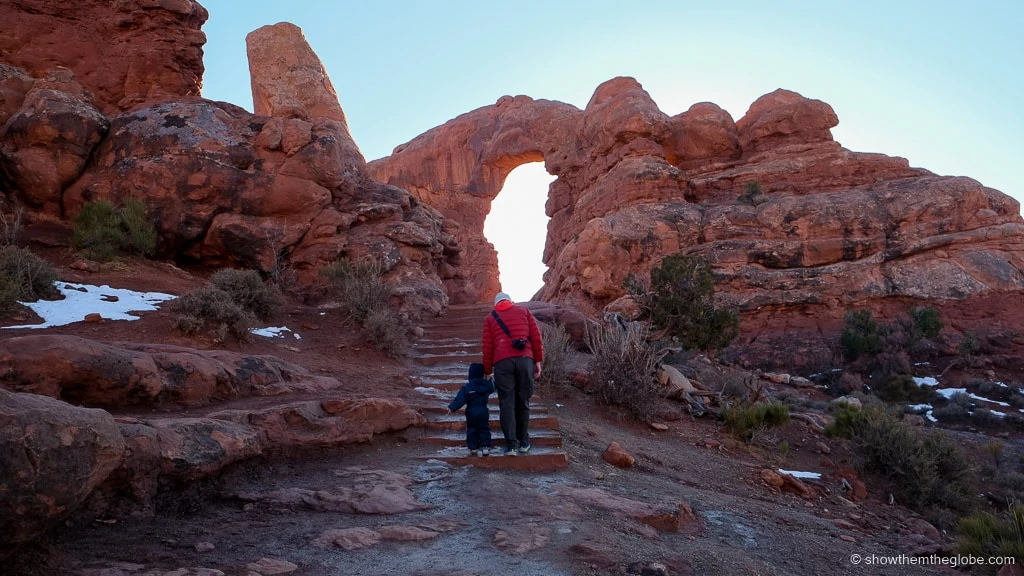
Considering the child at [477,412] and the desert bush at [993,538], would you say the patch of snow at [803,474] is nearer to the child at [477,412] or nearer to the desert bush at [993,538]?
the desert bush at [993,538]

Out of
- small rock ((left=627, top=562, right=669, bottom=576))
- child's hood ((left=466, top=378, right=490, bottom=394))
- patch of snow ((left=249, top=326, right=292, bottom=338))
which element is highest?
patch of snow ((left=249, top=326, right=292, bottom=338))

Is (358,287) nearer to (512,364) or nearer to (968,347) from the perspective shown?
(512,364)

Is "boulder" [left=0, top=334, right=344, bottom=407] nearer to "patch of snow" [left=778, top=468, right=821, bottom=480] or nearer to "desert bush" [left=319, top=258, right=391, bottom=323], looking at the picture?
"desert bush" [left=319, top=258, right=391, bottom=323]

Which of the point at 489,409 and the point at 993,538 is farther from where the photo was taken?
the point at 489,409

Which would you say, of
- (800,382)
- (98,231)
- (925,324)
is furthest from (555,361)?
(925,324)

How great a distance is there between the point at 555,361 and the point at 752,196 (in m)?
17.2

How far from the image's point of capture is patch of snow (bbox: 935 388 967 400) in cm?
1605

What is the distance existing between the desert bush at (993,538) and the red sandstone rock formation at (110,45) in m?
17.0

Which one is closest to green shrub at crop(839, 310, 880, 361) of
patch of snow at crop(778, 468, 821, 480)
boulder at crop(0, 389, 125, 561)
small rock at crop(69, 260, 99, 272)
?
patch of snow at crop(778, 468, 821, 480)

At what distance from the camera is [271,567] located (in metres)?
3.17

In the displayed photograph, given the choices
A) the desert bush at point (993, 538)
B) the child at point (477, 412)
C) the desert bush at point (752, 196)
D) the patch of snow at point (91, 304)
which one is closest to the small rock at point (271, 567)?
the child at point (477, 412)

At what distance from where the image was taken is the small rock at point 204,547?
335cm

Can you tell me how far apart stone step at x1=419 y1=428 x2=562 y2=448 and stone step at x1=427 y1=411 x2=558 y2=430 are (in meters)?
0.08

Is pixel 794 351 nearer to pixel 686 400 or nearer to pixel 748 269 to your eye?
pixel 748 269
